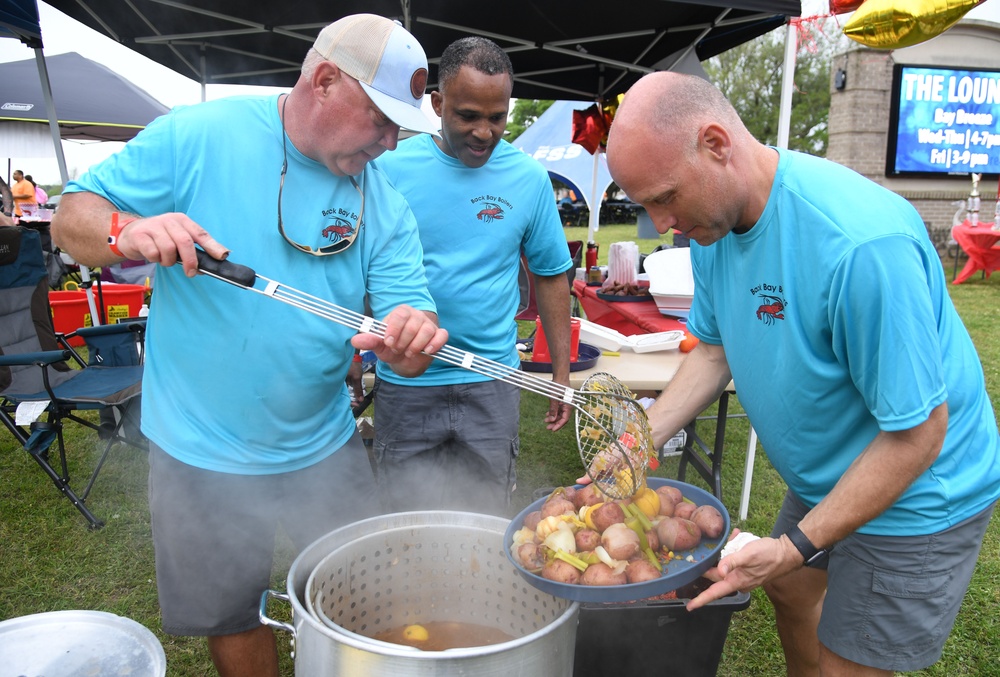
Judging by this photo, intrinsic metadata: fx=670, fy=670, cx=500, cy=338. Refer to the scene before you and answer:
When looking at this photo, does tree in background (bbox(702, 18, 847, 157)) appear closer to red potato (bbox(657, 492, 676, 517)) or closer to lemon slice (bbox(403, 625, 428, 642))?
red potato (bbox(657, 492, 676, 517))

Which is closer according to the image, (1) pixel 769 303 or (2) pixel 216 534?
(1) pixel 769 303

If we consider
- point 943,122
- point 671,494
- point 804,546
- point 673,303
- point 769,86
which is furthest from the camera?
point 769,86

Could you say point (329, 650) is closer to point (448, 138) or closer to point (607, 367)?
point (448, 138)

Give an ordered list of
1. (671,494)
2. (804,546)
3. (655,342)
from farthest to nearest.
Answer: (655,342) → (671,494) → (804,546)

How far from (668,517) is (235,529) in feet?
4.35

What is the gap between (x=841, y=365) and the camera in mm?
1734

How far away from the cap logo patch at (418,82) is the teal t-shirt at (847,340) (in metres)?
1.01

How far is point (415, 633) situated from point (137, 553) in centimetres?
275

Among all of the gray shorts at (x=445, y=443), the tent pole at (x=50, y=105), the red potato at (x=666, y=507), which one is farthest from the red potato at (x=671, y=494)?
the tent pole at (x=50, y=105)

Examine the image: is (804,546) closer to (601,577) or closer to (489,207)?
(601,577)

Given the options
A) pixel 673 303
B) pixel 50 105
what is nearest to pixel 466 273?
pixel 673 303

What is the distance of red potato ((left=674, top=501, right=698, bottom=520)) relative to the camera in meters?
1.92

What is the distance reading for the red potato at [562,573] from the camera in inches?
64.4

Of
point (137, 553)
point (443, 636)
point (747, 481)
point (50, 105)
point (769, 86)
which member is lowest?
point (137, 553)
